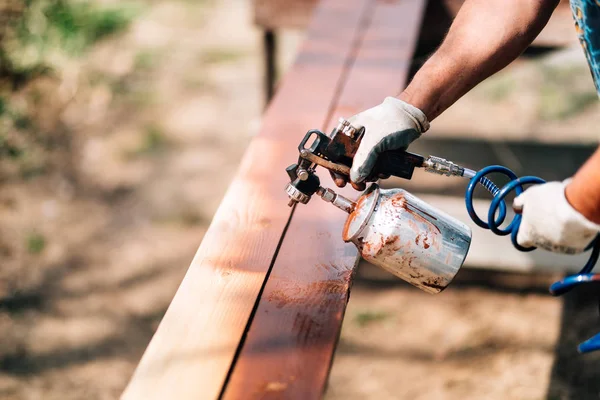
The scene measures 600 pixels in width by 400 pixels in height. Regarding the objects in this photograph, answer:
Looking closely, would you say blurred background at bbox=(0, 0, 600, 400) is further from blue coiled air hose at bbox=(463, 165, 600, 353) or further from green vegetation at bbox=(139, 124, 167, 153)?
blue coiled air hose at bbox=(463, 165, 600, 353)

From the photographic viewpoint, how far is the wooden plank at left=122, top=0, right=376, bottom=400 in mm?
1224

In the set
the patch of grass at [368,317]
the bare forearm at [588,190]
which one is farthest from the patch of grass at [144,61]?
the bare forearm at [588,190]

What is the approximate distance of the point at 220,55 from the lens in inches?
195

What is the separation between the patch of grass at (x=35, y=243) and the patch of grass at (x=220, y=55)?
2221 mm

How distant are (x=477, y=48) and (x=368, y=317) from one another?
144 centimetres

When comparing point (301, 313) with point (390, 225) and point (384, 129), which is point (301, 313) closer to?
point (390, 225)

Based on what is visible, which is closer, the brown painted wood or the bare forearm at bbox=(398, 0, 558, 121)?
the bare forearm at bbox=(398, 0, 558, 121)

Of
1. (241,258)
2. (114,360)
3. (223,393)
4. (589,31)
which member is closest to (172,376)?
(223,393)

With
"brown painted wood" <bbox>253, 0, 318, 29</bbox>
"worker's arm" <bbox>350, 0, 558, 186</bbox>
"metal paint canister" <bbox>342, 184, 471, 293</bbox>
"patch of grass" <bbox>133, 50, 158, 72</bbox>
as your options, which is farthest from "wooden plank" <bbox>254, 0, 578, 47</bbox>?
"metal paint canister" <bbox>342, 184, 471, 293</bbox>

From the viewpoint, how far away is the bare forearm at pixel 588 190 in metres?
1.21

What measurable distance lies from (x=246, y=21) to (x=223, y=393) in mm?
4747

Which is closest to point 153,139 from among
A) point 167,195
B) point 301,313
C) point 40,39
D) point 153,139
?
point 153,139

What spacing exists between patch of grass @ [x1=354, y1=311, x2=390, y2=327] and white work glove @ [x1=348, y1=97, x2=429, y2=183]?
1280 millimetres

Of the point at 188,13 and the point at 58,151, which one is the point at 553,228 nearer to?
the point at 58,151
